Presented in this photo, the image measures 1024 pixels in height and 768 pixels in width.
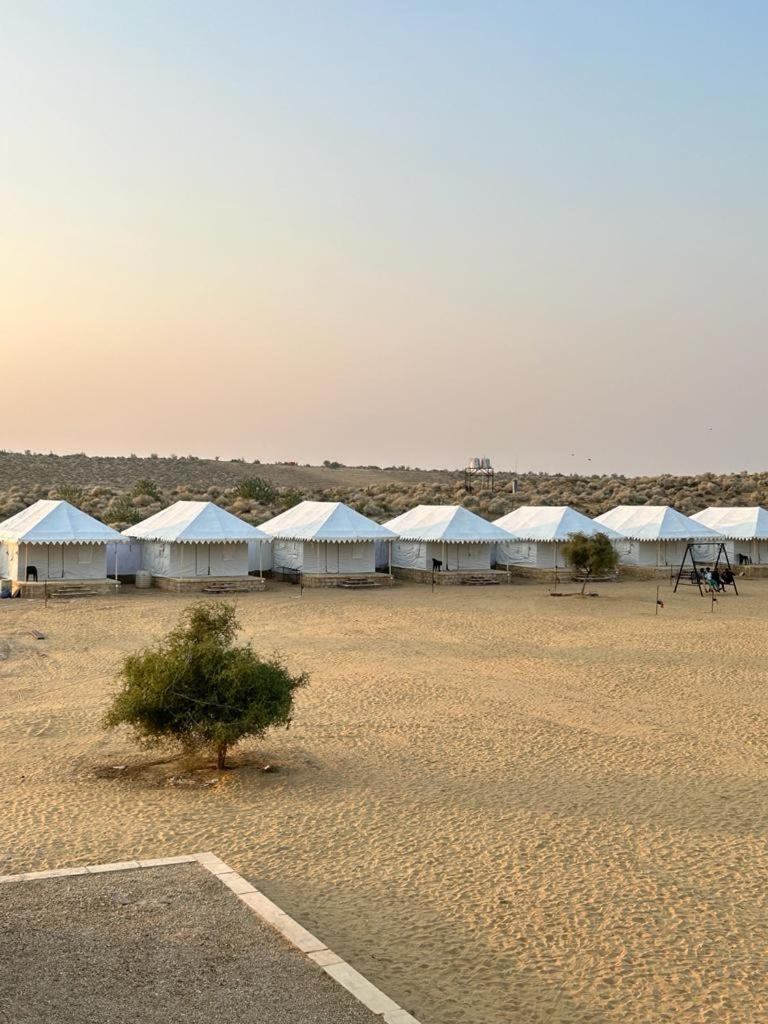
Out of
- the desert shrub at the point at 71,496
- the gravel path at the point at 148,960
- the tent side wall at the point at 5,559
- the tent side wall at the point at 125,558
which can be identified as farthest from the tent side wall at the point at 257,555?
the gravel path at the point at 148,960

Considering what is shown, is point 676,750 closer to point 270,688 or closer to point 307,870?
point 270,688

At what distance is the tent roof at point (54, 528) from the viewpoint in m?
31.0

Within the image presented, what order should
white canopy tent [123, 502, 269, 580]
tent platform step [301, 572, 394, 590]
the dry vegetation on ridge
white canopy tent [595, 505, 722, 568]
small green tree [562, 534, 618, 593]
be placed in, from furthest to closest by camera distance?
the dry vegetation on ridge → white canopy tent [595, 505, 722, 568] → tent platform step [301, 572, 394, 590] → small green tree [562, 534, 618, 593] → white canopy tent [123, 502, 269, 580]

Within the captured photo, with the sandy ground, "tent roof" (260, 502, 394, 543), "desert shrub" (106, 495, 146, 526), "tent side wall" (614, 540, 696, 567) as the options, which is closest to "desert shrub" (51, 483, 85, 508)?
"desert shrub" (106, 495, 146, 526)

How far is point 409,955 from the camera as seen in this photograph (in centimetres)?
727

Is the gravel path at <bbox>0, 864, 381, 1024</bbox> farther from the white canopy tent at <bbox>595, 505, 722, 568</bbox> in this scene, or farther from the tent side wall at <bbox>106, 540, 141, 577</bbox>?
the white canopy tent at <bbox>595, 505, 722, 568</bbox>

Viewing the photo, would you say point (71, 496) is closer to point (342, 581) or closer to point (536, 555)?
point (342, 581)

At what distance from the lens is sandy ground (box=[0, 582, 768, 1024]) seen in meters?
7.18

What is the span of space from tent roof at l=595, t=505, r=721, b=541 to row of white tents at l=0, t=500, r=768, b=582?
50mm

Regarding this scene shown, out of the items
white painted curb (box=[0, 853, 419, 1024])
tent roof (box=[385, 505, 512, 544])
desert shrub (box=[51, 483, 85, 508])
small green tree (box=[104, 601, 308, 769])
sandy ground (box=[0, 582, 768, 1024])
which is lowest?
sandy ground (box=[0, 582, 768, 1024])

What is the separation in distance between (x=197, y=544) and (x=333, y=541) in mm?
4681

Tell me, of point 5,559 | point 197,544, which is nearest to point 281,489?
point 197,544

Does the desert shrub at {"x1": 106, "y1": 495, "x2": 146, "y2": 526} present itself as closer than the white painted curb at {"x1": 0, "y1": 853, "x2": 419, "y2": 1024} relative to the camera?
No

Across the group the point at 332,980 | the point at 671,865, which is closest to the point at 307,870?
the point at 332,980
